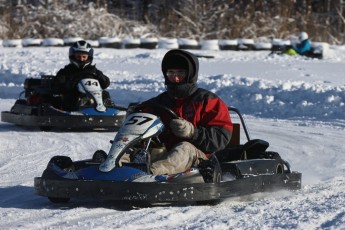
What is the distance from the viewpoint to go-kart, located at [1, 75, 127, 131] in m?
11.6

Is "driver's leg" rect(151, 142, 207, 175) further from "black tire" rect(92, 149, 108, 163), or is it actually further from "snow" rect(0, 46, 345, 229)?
"black tire" rect(92, 149, 108, 163)

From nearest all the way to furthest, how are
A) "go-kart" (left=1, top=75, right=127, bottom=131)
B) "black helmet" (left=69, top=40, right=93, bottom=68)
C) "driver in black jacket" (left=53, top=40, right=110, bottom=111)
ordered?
"go-kart" (left=1, top=75, right=127, bottom=131)
"driver in black jacket" (left=53, top=40, right=110, bottom=111)
"black helmet" (left=69, top=40, right=93, bottom=68)

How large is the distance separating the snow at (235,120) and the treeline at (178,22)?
3.96 metres

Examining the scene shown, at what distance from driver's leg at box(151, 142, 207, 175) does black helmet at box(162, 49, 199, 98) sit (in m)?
0.49

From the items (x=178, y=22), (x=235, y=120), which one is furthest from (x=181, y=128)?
(x=178, y=22)

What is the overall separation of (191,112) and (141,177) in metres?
0.99

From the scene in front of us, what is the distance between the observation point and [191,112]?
277 inches

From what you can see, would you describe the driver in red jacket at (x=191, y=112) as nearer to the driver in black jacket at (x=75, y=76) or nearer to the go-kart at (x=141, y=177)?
the go-kart at (x=141, y=177)

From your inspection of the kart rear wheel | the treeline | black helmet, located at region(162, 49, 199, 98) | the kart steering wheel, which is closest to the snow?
the kart rear wheel

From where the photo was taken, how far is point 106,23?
29.4 m

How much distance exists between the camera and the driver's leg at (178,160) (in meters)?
6.41

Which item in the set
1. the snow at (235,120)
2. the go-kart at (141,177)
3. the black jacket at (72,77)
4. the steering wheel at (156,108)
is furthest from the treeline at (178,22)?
the go-kart at (141,177)

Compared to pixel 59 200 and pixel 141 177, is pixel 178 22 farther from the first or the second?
pixel 141 177

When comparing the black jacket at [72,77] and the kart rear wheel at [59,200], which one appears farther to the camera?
the black jacket at [72,77]
